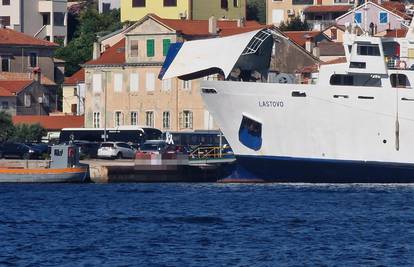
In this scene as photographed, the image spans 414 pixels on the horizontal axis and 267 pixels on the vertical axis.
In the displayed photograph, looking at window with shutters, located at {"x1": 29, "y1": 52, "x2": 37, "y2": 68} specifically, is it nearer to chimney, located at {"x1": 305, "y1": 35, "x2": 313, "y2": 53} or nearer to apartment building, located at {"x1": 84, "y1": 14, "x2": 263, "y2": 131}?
apartment building, located at {"x1": 84, "y1": 14, "x2": 263, "y2": 131}

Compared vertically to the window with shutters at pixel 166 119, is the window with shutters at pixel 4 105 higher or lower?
higher

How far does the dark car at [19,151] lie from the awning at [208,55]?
11686 millimetres

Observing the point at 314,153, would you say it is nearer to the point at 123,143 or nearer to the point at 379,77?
the point at 379,77

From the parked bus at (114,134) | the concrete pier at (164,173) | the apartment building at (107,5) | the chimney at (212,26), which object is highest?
the apartment building at (107,5)

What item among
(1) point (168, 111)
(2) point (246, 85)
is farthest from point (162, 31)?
(2) point (246, 85)

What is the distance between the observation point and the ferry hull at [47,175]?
83000 millimetres

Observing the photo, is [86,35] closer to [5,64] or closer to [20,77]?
[5,64]

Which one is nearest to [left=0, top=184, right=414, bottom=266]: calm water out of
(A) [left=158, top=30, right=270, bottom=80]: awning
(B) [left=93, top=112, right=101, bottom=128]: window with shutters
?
(A) [left=158, top=30, right=270, bottom=80]: awning

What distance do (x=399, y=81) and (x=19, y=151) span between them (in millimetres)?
23915

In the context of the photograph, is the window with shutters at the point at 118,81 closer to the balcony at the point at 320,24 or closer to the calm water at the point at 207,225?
the balcony at the point at 320,24

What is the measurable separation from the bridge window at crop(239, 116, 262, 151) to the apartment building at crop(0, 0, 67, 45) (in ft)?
222

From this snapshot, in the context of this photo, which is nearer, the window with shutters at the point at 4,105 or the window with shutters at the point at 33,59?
the window with shutters at the point at 4,105

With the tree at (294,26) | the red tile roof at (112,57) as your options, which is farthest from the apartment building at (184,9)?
the red tile roof at (112,57)

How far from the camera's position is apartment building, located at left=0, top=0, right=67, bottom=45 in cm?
14788
